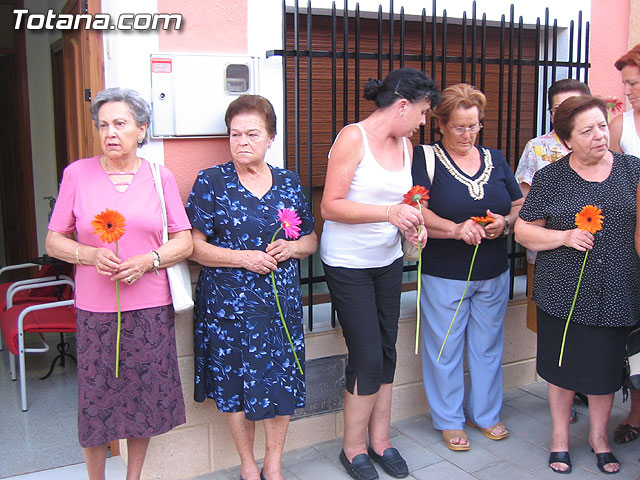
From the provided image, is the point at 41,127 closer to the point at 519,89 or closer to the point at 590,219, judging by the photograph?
the point at 519,89

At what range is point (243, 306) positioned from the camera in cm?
299

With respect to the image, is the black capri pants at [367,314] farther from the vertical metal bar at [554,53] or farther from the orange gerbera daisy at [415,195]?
the vertical metal bar at [554,53]

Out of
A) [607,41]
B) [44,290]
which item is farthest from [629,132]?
[44,290]

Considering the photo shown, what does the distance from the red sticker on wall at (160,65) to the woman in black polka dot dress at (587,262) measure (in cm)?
186

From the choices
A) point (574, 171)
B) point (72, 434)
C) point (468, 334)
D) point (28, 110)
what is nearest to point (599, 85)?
point (574, 171)

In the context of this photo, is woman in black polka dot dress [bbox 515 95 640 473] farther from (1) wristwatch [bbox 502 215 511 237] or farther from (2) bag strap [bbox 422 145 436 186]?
(2) bag strap [bbox 422 145 436 186]

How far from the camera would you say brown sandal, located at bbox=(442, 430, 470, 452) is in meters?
3.61

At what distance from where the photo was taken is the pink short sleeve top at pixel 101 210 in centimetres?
274

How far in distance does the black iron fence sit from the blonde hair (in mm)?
454

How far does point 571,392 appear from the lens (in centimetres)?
339

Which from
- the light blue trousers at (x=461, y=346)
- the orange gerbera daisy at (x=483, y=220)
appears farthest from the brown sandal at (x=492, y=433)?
the orange gerbera daisy at (x=483, y=220)

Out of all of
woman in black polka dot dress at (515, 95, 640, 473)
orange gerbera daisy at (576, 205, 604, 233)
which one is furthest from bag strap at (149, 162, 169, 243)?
orange gerbera daisy at (576, 205, 604, 233)

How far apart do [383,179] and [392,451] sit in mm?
1398

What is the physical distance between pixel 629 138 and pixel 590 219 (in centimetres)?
97
